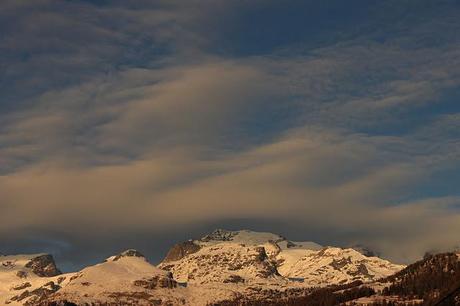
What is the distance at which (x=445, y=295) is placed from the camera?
4784 centimetres
